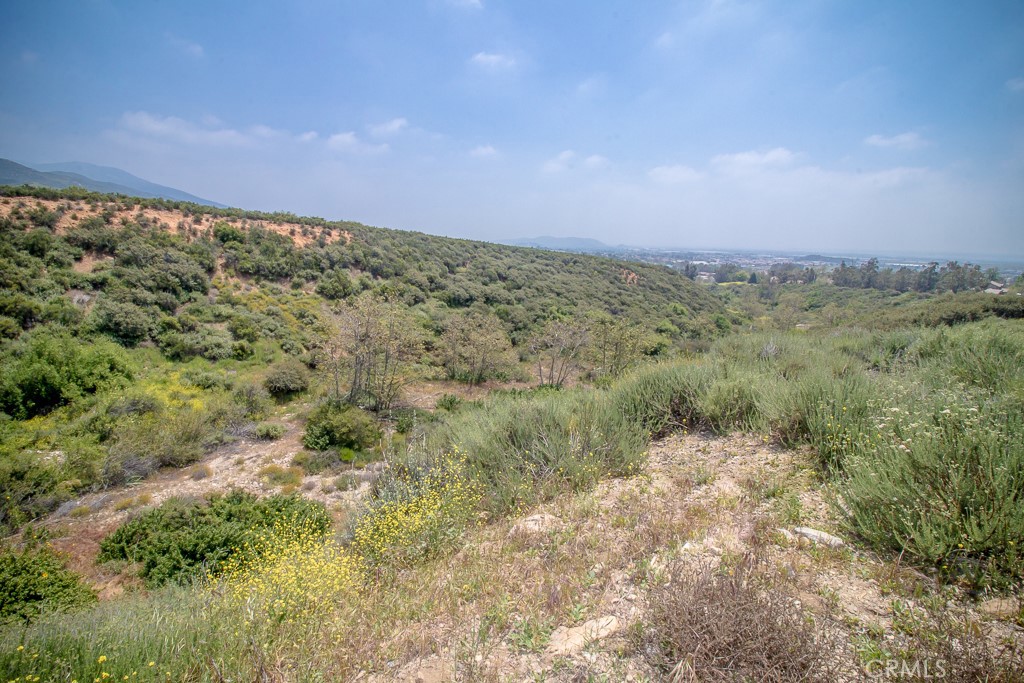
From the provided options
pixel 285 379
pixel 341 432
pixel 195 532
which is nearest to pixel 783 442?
pixel 195 532

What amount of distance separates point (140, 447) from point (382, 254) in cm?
2641

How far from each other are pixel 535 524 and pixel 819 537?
7.91ft

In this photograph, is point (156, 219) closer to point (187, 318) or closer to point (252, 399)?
point (187, 318)

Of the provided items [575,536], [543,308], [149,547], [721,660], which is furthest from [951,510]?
[543,308]

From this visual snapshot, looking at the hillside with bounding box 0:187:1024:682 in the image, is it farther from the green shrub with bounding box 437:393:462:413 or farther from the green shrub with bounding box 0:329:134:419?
the green shrub with bounding box 437:393:462:413

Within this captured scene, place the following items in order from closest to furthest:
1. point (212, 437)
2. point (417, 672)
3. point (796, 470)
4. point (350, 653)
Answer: point (417, 672)
point (350, 653)
point (796, 470)
point (212, 437)

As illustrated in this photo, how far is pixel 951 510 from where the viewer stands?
8.62ft

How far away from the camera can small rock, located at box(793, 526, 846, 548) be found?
295 cm

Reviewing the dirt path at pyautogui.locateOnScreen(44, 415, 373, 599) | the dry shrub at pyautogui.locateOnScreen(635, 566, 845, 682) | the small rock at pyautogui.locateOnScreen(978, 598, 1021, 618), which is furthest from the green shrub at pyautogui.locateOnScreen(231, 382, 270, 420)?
the small rock at pyautogui.locateOnScreen(978, 598, 1021, 618)

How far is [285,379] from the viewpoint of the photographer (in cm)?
1678

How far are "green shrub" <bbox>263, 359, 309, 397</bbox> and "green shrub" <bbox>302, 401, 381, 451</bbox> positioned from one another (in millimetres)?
4168

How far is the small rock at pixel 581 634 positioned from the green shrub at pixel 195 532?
18.8 feet

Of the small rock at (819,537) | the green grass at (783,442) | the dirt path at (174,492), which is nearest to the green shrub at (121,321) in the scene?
the dirt path at (174,492)

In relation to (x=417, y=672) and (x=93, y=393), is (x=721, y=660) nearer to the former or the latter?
(x=417, y=672)
